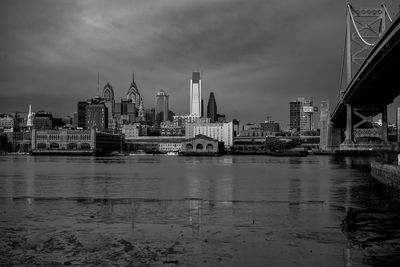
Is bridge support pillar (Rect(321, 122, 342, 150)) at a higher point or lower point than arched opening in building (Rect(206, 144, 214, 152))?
higher

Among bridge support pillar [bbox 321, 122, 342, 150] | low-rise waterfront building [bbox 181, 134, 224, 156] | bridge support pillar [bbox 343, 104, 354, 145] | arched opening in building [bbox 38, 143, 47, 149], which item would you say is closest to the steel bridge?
bridge support pillar [bbox 343, 104, 354, 145]

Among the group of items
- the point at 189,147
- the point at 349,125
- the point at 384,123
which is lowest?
the point at 189,147

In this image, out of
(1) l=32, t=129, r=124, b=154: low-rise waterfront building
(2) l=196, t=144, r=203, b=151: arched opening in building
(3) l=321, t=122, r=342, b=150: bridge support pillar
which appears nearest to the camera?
(3) l=321, t=122, r=342, b=150: bridge support pillar

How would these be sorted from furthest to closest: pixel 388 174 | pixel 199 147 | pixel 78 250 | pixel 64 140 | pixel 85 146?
1. pixel 64 140
2. pixel 85 146
3. pixel 199 147
4. pixel 388 174
5. pixel 78 250

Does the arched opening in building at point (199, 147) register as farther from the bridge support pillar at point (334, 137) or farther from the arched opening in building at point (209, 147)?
the bridge support pillar at point (334, 137)

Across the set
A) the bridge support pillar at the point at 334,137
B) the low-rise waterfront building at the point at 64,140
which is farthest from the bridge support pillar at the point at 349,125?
the low-rise waterfront building at the point at 64,140

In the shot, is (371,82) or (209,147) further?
(209,147)

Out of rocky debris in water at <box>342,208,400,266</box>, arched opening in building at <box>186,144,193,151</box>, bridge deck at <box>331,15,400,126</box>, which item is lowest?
rocky debris in water at <box>342,208,400,266</box>

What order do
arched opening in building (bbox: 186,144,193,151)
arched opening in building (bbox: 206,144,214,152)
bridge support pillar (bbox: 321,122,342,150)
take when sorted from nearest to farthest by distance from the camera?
bridge support pillar (bbox: 321,122,342,150) < arched opening in building (bbox: 206,144,214,152) < arched opening in building (bbox: 186,144,193,151)

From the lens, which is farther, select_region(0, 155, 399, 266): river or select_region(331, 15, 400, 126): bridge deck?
select_region(331, 15, 400, 126): bridge deck

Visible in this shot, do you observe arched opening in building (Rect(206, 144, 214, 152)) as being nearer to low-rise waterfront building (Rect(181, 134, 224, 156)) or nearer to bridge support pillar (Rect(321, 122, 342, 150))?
low-rise waterfront building (Rect(181, 134, 224, 156))

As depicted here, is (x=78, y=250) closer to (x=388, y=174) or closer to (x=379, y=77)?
(x=388, y=174)

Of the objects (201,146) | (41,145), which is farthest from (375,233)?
(41,145)

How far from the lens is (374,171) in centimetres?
3716
